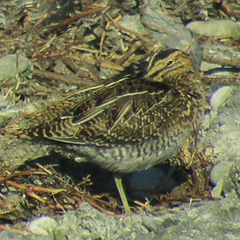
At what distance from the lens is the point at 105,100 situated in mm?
4449

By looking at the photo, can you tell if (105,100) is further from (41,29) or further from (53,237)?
(41,29)

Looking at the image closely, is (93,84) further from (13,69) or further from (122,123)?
(122,123)

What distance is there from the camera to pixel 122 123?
14.5 feet

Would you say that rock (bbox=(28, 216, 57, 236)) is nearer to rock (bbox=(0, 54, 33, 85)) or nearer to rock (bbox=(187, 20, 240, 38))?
rock (bbox=(0, 54, 33, 85))

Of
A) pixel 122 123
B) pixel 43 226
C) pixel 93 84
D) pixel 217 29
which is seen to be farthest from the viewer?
pixel 217 29

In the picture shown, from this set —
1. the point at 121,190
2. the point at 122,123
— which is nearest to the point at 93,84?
the point at 121,190

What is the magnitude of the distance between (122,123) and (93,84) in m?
1.37

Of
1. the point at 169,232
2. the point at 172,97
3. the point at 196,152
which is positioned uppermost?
the point at 172,97

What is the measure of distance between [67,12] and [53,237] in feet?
10.3

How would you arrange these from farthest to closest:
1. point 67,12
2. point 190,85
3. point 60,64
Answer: point 67,12
point 60,64
point 190,85

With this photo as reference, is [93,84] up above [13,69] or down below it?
below

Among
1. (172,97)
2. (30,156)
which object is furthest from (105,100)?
(30,156)

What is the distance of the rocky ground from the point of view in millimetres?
3943

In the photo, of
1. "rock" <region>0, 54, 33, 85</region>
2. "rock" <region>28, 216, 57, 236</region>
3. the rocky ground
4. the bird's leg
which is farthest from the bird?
"rock" <region>0, 54, 33, 85</region>
